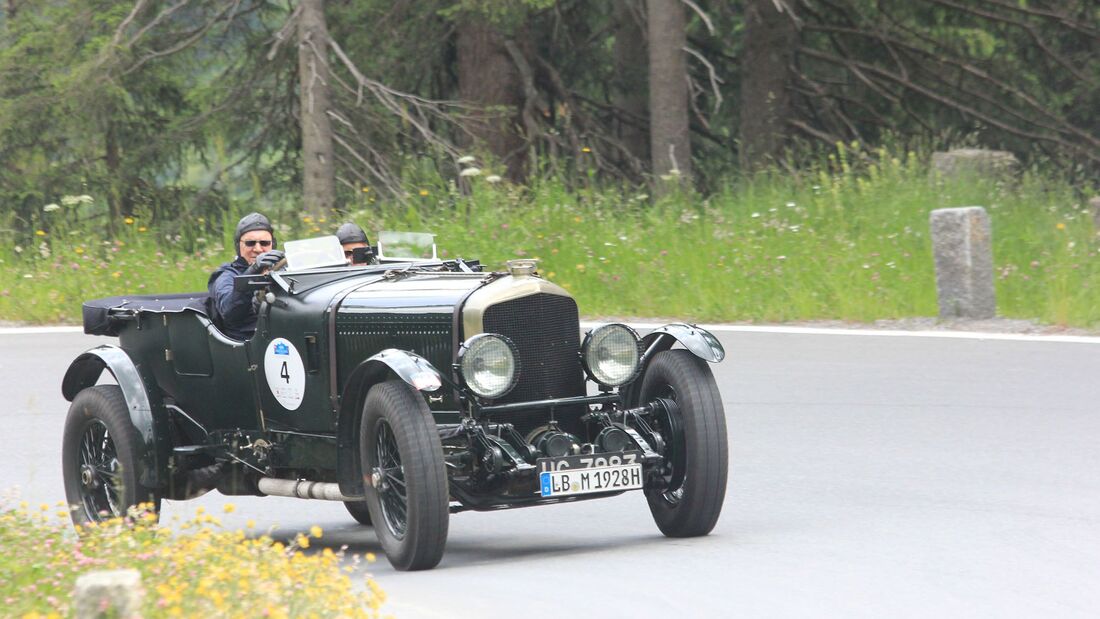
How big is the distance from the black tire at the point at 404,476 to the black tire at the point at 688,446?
1.12m

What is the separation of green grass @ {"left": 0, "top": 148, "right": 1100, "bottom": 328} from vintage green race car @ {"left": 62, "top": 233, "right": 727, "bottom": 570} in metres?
6.49

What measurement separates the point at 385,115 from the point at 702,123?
16.9 ft

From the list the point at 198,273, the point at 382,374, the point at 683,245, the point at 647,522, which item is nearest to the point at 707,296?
the point at 683,245

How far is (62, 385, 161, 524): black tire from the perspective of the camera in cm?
763

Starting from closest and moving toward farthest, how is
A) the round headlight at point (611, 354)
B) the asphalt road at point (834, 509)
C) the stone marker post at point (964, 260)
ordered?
the asphalt road at point (834, 509), the round headlight at point (611, 354), the stone marker post at point (964, 260)

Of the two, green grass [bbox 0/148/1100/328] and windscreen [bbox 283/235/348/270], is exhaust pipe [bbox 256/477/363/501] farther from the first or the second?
green grass [bbox 0/148/1100/328]

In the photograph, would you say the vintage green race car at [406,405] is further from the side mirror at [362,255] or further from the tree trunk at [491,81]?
the tree trunk at [491,81]

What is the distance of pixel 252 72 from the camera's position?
2033cm

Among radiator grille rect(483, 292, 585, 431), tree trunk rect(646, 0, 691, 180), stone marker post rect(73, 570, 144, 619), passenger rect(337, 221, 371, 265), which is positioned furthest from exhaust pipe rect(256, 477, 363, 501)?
tree trunk rect(646, 0, 691, 180)

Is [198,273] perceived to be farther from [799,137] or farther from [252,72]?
[799,137]

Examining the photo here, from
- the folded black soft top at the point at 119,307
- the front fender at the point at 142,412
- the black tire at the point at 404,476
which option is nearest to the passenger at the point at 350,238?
the folded black soft top at the point at 119,307

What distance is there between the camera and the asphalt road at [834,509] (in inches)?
233

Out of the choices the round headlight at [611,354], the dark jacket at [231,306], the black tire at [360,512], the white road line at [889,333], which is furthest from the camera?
the white road line at [889,333]

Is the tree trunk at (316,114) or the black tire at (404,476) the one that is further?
the tree trunk at (316,114)
